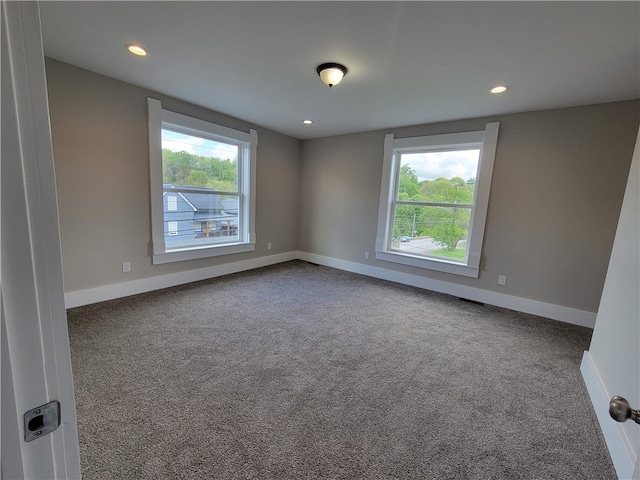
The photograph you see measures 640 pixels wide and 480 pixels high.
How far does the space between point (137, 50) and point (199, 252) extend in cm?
235

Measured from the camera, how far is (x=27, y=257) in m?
0.42

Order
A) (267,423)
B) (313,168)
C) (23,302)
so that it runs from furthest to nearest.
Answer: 1. (313,168)
2. (267,423)
3. (23,302)

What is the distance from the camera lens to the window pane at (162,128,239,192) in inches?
138

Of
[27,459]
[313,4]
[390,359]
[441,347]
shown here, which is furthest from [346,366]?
[313,4]

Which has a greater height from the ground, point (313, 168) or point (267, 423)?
point (313, 168)

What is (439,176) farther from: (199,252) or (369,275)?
(199,252)

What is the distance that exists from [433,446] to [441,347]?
112cm

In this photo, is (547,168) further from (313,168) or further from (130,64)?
(130,64)

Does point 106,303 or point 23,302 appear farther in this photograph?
point 106,303

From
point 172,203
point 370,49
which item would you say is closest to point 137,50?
point 172,203

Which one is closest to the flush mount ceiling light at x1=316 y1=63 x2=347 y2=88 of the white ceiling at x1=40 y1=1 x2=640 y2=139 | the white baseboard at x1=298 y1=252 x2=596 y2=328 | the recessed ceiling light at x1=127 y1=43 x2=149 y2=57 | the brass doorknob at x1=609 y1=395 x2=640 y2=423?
the white ceiling at x1=40 y1=1 x2=640 y2=139

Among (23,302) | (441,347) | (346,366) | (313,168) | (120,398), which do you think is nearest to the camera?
(23,302)

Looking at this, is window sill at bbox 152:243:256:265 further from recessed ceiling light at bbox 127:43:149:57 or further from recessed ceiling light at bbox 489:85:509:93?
recessed ceiling light at bbox 489:85:509:93

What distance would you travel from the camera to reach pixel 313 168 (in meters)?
5.16
